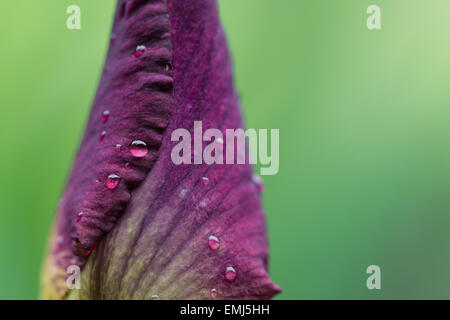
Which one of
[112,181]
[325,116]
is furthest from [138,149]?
[325,116]

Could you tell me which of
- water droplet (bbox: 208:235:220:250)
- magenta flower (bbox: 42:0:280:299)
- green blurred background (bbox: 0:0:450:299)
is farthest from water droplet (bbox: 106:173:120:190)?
green blurred background (bbox: 0:0:450:299)

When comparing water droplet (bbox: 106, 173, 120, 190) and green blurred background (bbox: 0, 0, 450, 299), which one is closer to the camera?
water droplet (bbox: 106, 173, 120, 190)

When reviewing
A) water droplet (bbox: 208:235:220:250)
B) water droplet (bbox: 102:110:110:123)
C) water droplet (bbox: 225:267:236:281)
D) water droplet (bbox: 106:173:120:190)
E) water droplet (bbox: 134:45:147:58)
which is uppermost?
water droplet (bbox: 134:45:147:58)

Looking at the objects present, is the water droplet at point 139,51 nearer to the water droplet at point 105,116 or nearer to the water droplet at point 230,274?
the water droplet at point 105,116

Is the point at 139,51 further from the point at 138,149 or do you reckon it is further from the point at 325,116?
the point at 325,116

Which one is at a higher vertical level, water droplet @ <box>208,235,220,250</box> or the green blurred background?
the green blurred background

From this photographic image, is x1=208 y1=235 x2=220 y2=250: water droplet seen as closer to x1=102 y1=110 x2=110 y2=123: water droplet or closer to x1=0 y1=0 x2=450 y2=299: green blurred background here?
x1=102 y1=110 x2=110 y2=123: water droplet

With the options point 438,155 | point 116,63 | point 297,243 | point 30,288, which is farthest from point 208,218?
point 438,155

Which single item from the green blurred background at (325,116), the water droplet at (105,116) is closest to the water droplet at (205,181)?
the water droplet at (105,116)

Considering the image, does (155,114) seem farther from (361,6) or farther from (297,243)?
(361,6)
